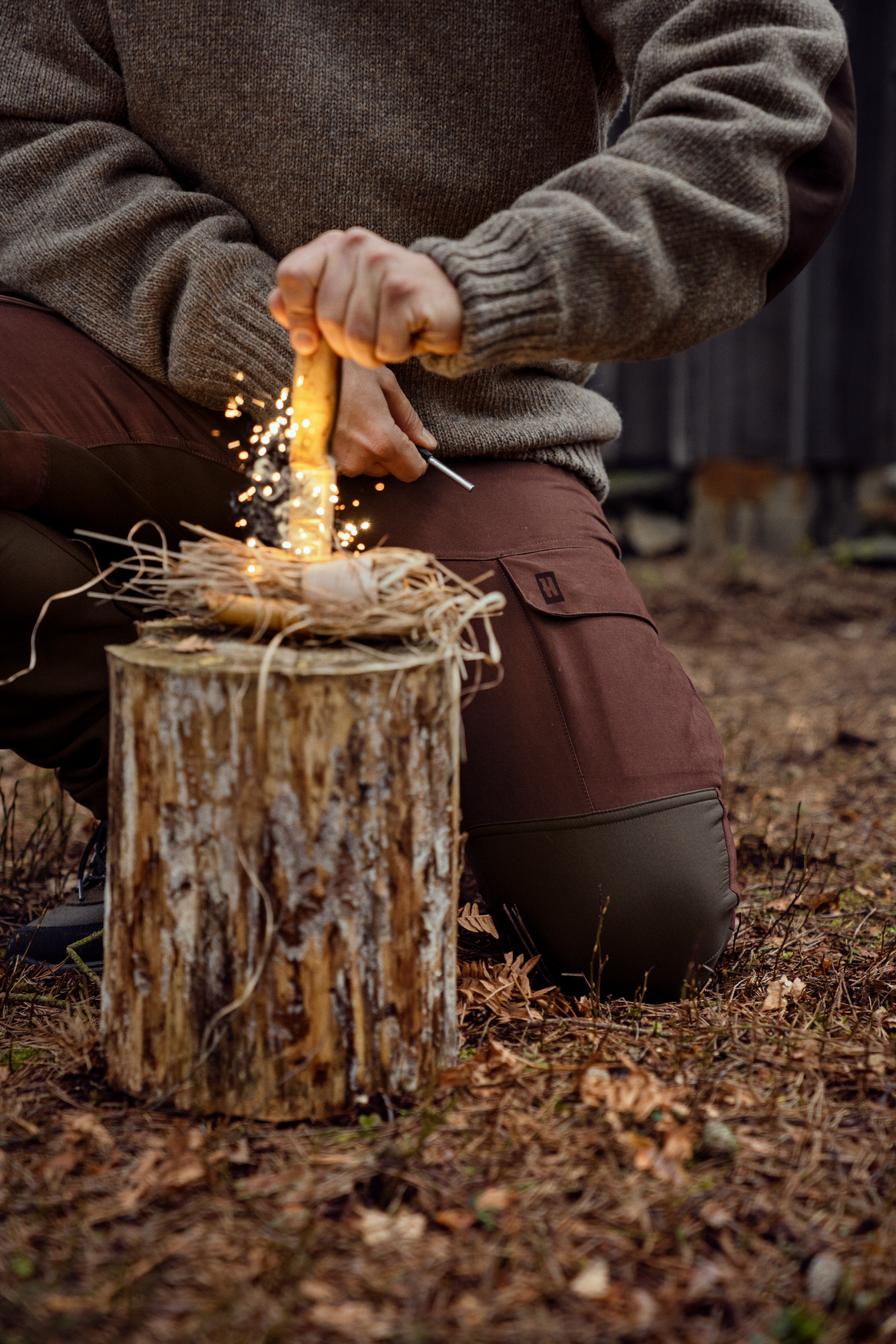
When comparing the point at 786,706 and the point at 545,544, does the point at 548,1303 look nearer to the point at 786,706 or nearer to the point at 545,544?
the point at 545,544

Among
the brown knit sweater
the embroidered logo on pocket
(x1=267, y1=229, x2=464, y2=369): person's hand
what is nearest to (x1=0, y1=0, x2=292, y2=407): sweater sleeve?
the brown knit sweater

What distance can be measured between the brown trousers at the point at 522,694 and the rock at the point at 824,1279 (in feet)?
2.20

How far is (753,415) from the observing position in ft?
23.3

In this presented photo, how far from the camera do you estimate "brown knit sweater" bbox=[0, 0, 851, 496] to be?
180 centimetres

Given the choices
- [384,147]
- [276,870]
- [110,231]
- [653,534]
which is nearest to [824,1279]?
[276,870]

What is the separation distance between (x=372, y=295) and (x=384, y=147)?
81 cm

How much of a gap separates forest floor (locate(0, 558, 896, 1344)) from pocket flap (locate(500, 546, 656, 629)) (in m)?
0.73

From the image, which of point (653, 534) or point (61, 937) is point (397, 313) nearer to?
point (61, 937)

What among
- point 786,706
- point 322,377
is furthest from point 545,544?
point 786,706

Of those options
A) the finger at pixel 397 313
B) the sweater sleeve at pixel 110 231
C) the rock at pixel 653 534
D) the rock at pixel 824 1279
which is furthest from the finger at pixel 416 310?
the rock at pixel 653 534

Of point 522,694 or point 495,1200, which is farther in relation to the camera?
point 522,694

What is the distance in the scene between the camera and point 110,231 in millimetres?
2203

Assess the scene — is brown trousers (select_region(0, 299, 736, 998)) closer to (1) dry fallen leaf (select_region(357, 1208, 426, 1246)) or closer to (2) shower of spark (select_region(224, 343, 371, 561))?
(2) shower of spark (select_region(224, 343, 371, 561))

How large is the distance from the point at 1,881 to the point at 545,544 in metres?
1.50
